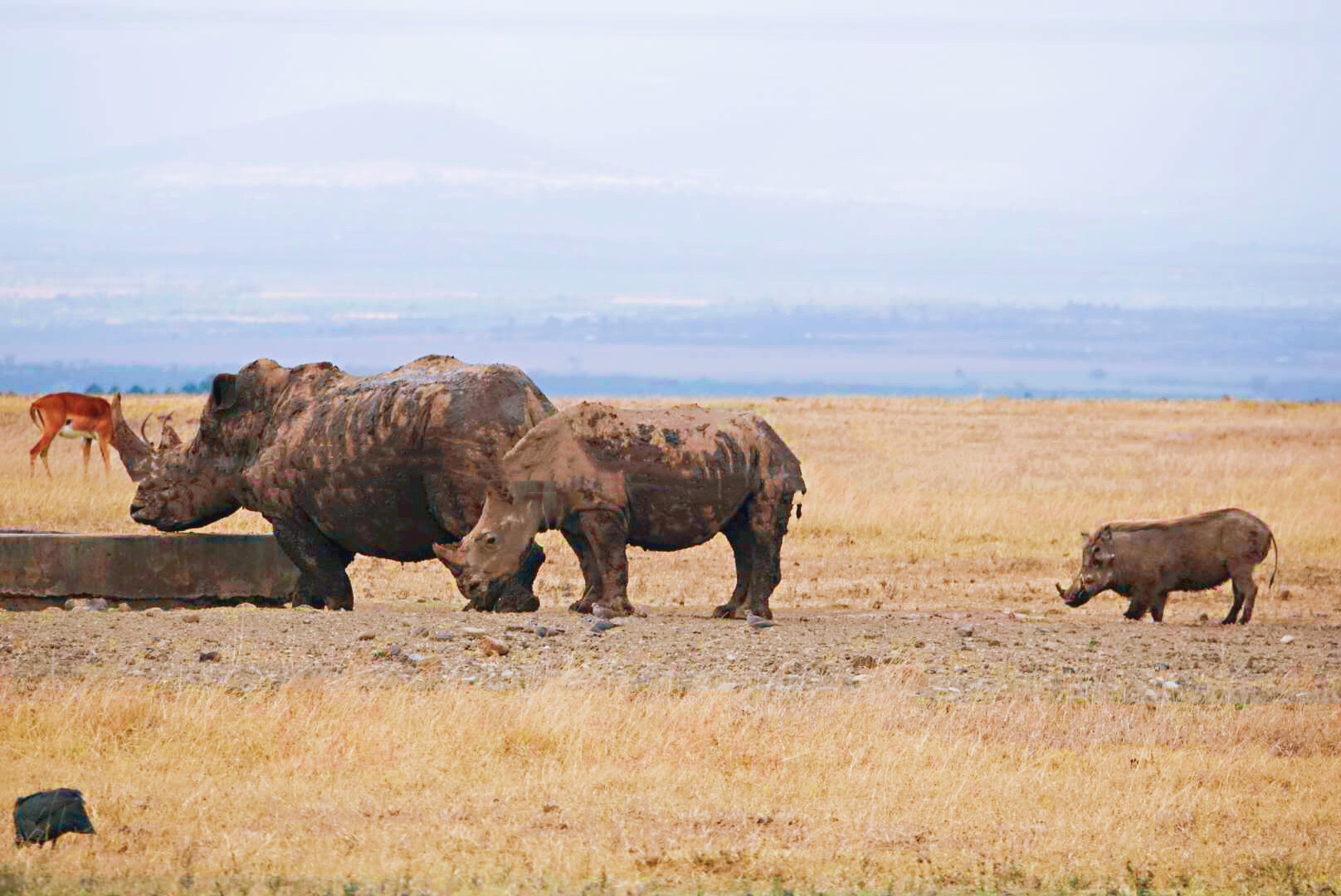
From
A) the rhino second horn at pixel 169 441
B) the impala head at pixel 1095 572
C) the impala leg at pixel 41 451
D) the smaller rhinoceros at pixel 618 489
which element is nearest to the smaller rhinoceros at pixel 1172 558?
the impala head at pixel 1095 572

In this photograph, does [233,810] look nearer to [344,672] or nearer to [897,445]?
[344,672]

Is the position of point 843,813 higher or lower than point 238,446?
lower

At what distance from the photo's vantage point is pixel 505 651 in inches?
509

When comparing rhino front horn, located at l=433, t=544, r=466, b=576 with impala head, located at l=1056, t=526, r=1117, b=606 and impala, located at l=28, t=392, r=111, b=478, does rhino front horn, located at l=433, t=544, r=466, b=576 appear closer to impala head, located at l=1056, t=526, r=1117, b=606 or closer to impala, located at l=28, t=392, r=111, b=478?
impala head, located at l=1056, t=526, r=1117, b=606

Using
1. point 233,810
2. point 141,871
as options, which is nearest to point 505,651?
point 233,810

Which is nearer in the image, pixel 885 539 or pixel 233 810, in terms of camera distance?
pixel 233 810

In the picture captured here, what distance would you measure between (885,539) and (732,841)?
53.7 ft

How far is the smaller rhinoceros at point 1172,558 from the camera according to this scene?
18.6 meters

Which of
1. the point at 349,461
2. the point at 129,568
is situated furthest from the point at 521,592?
the point at 129,568

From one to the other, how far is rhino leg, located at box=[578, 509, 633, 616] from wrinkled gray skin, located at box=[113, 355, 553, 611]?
1.90 feet

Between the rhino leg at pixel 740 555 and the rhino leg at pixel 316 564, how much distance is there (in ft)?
10.9

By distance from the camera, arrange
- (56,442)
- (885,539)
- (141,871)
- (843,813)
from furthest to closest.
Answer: (56,442)
(885,539)
(843,813)
(141,871)

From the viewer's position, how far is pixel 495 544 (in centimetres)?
1555

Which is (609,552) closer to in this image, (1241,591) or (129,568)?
(129,568)
